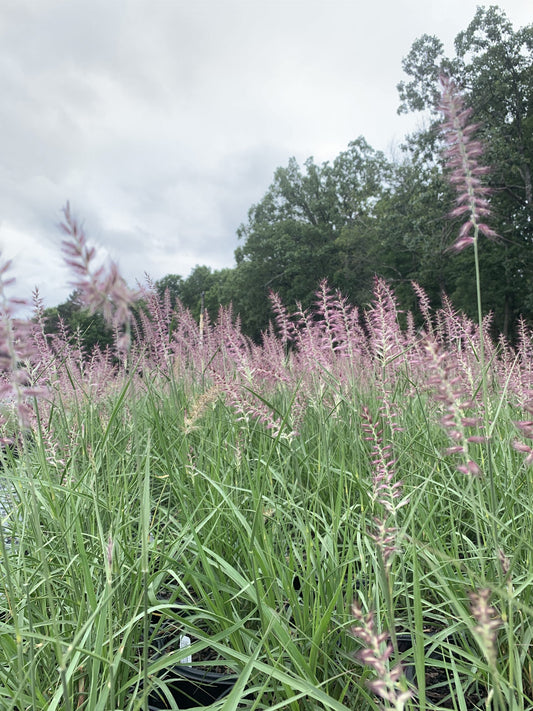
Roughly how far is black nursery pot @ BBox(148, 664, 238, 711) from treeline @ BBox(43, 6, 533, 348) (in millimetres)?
9223

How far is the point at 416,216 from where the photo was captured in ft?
78.5

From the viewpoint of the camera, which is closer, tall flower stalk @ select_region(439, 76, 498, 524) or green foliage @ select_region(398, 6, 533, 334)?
tall flower stalk @ select_region(439, 76, 498, 524)

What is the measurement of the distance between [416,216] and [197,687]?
997 inches

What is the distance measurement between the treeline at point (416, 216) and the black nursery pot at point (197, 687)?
9223mm

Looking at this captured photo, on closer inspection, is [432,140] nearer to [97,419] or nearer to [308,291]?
[308,291]

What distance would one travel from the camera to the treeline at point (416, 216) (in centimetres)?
2086

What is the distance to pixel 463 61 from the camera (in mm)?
22250

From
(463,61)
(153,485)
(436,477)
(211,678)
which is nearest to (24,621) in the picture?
(211,678)

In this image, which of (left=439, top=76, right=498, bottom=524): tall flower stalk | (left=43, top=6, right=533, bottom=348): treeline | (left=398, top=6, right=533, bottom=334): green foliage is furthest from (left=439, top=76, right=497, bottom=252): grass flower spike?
(left=398, top=6, right=533, bottom=334): green foliage

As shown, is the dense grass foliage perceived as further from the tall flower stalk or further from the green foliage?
the green foliage

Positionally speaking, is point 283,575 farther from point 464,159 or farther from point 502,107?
point 502,107

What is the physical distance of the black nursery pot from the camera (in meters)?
1.72

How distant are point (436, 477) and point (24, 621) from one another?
7.27ft

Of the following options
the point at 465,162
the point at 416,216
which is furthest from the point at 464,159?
the point at 416,216
